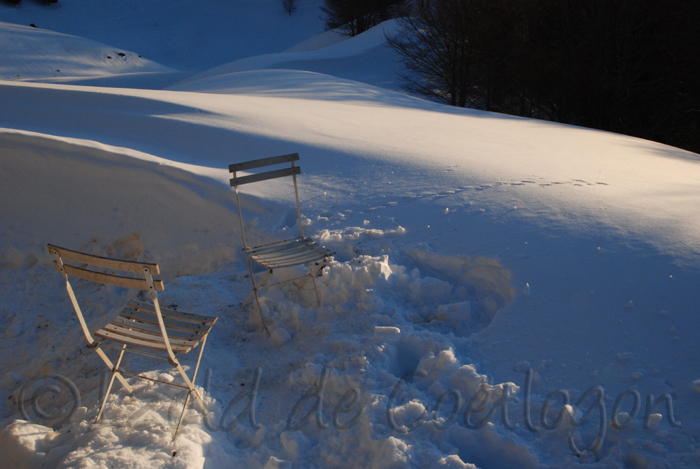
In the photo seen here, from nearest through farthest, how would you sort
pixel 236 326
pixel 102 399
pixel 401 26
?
pixel 102 399
pixel 236 326
pixel 401 26

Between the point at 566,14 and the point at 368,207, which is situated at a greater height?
the point at 566,14

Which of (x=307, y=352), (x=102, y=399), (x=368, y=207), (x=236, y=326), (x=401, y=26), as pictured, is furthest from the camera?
(x=401, y=26)

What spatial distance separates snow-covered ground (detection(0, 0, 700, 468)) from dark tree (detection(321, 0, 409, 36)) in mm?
27808

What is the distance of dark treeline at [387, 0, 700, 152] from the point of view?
14.4 metres

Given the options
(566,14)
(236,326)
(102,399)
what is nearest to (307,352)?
(236,326)

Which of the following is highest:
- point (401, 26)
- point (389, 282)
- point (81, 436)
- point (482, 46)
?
point (401, 26)

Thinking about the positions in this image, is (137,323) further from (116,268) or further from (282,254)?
(282,254)

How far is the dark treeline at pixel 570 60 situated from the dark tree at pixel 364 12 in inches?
522

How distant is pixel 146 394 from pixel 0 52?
24852mm

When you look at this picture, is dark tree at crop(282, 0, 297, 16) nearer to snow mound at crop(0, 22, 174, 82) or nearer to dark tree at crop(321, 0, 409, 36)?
dark tree at crop(321, 0, 409, 36)

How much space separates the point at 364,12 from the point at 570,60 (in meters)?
19.5

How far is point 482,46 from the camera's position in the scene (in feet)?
58.3

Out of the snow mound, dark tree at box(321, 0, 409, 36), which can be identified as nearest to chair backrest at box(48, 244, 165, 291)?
the snow mound

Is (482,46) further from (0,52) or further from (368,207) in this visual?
(0,52)
